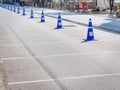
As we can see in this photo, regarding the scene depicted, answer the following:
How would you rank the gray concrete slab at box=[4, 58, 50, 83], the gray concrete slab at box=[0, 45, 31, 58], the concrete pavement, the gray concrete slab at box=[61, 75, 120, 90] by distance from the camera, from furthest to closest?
the gray concrete slab at box=[0, 45, 31, 58] → the gray concrete slab at box=[4, 58, 50, 83] → the concrete pavement → the gray concrete slab at box=[61, 75, 120, 90]

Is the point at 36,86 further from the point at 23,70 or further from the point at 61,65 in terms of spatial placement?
the point at 61,65

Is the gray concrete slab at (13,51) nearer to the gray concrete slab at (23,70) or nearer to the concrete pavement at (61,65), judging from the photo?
the concrete pavement at (61,65)

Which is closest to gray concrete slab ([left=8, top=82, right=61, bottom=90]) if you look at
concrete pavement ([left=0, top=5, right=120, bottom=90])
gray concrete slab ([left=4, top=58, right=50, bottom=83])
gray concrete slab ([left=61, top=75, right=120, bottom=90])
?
concrete pavement ([left=0, top=5, right=120, bottom=90])

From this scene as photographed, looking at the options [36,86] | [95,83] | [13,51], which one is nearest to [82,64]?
[95,83]

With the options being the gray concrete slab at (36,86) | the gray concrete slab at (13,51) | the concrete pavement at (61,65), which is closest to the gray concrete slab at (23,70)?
the concrete pavement at (61,65)

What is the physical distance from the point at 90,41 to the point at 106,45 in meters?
1.57

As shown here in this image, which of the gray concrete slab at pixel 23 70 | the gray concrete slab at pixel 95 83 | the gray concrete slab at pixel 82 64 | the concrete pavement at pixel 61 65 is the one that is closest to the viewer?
the gray concrete slab at pixel 95 83

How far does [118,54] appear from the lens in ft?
39.9

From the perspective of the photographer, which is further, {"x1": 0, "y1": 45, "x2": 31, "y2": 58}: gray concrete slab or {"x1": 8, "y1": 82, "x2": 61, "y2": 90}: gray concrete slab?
{"x1": 0, "y1": 45, "x2": 31, "y2": 58}: gray concrete slab

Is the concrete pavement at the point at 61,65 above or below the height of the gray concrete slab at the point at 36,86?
above

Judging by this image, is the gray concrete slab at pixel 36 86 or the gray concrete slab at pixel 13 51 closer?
the gray concrete slab at pixel 36 86

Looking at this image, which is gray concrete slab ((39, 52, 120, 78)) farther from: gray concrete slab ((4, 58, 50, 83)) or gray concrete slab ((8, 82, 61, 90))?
gray concrete slab ((8, 82, 61, 90))

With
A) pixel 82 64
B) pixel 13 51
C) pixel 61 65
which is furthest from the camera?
pixel 13 51

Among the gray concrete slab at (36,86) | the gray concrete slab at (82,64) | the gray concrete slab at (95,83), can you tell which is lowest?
the gray concrete slab at (36,86)
